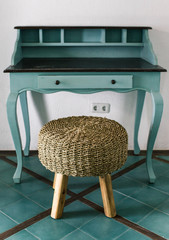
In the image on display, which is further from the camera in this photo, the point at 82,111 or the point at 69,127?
the point at 82,111

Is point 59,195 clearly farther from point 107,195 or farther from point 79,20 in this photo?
point 79,20

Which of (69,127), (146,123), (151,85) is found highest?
(151,85)

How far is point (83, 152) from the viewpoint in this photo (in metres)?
1.81

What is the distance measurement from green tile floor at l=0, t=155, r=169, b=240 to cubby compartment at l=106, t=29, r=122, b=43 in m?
1.00

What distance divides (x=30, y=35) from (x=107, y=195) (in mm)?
1370

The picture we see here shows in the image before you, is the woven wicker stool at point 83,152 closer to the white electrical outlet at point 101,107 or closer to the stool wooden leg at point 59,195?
the stool wooden leg at point 59,195

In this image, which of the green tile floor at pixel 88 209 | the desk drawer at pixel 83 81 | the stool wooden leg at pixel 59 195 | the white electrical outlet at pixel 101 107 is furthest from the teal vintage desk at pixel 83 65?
the stool wooden leg at pixel 59 195

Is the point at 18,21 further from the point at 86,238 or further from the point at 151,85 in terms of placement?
the point at 86,238

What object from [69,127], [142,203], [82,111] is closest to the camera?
[69,127]

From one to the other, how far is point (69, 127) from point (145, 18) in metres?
Answer: 1.20

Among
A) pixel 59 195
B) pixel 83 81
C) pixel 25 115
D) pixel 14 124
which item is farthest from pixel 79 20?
pixel 59 195

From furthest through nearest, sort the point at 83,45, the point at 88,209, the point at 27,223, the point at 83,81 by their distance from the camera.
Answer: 1. the point at 83,45
2. the point at 83,81
3. the point at 88,209
4. the point at 27,223

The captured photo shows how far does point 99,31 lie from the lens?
2656mm

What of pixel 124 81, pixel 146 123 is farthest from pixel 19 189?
pixel 146 123
